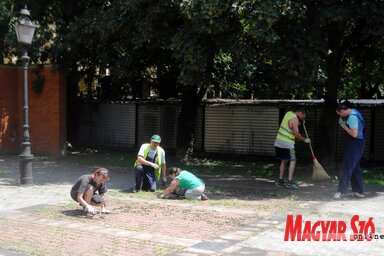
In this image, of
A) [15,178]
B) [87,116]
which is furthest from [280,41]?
[87,116]

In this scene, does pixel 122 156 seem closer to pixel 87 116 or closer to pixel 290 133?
pixel 87 116

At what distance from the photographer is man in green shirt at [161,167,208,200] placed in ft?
30.1

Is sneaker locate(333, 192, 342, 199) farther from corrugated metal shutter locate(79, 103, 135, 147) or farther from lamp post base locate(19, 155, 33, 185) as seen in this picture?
corrugated metal shutter locate(79, 103, 135, 147)

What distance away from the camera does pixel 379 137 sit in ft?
50.0

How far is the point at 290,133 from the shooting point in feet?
34.8

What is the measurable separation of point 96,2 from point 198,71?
6.87m

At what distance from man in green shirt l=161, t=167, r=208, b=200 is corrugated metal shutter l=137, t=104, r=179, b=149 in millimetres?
9171

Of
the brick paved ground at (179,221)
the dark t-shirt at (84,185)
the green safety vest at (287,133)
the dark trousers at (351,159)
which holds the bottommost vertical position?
the brick paved ground at (179,221)

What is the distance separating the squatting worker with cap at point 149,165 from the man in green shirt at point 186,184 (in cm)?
76

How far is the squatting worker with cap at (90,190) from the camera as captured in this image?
7.65 m

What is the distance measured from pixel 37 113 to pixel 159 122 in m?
4.57

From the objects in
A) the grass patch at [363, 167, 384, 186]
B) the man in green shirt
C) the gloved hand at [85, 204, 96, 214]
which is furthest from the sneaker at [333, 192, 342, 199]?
the gloved hand at [85, 204, 96, 214]

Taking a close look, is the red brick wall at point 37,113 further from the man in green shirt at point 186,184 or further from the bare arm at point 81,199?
the bare arm at point 81,199

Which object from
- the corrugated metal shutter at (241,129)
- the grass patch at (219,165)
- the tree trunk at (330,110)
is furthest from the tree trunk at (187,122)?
the tree trunk at (330,110)
